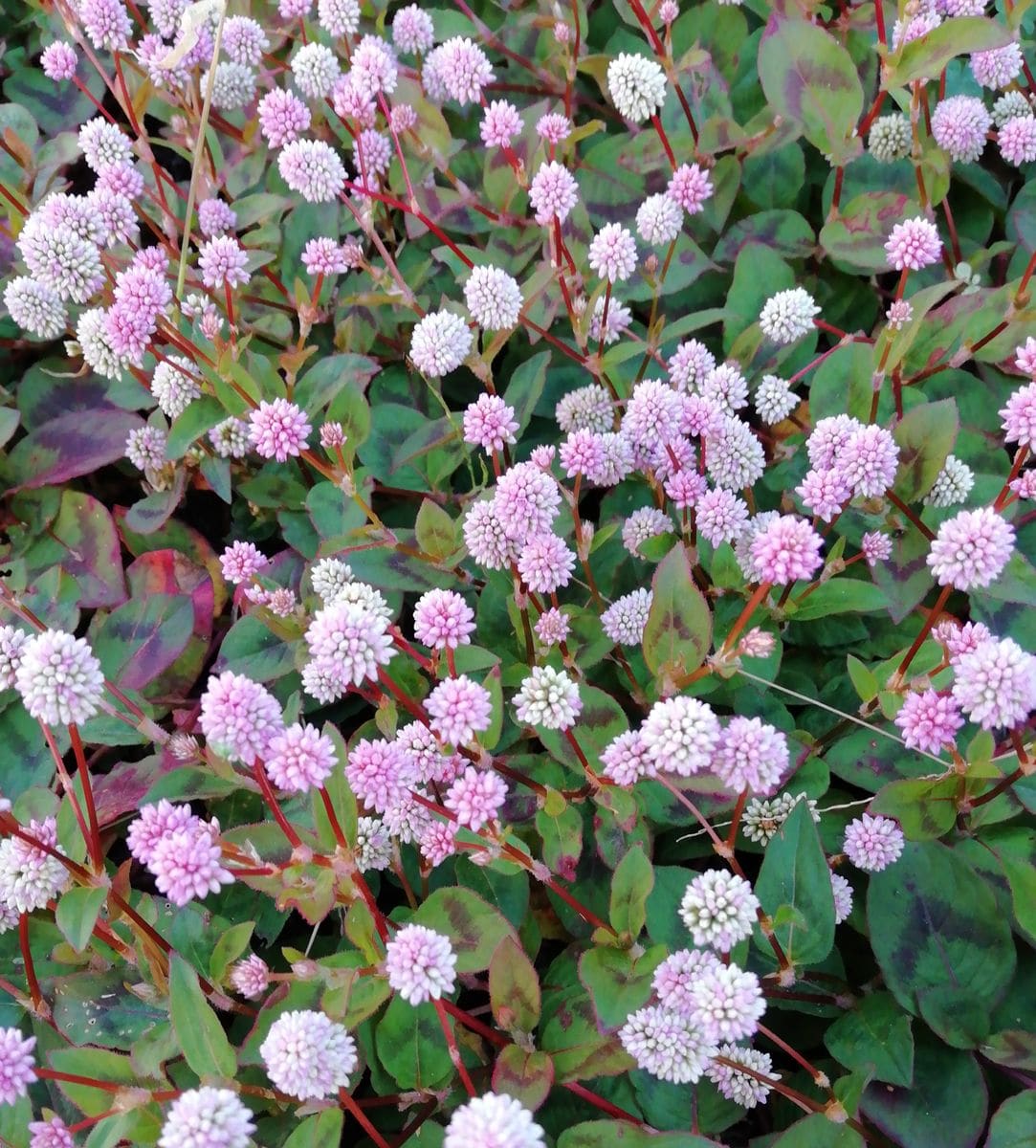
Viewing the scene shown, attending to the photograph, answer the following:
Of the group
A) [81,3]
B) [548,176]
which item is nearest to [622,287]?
[548,176]

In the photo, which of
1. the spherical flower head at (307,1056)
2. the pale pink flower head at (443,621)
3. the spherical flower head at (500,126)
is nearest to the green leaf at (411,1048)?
the spherical flower head at (307,1056)

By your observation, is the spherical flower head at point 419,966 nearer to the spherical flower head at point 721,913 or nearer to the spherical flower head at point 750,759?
the spherical flower head at point 721,913

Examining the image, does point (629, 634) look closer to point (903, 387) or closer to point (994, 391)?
point (903, 387)

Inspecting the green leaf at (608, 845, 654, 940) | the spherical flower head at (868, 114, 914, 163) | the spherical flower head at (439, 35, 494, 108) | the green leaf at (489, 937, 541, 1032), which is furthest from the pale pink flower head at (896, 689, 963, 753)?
the spherical flower head at (439, 35, 494, 108)

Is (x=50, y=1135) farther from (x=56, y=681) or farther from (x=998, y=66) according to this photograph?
(x=998, y=66)

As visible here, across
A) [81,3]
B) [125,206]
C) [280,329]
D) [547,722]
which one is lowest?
[547,722]

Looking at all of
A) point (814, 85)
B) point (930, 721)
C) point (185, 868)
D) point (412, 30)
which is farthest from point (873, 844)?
point (412, 30)
